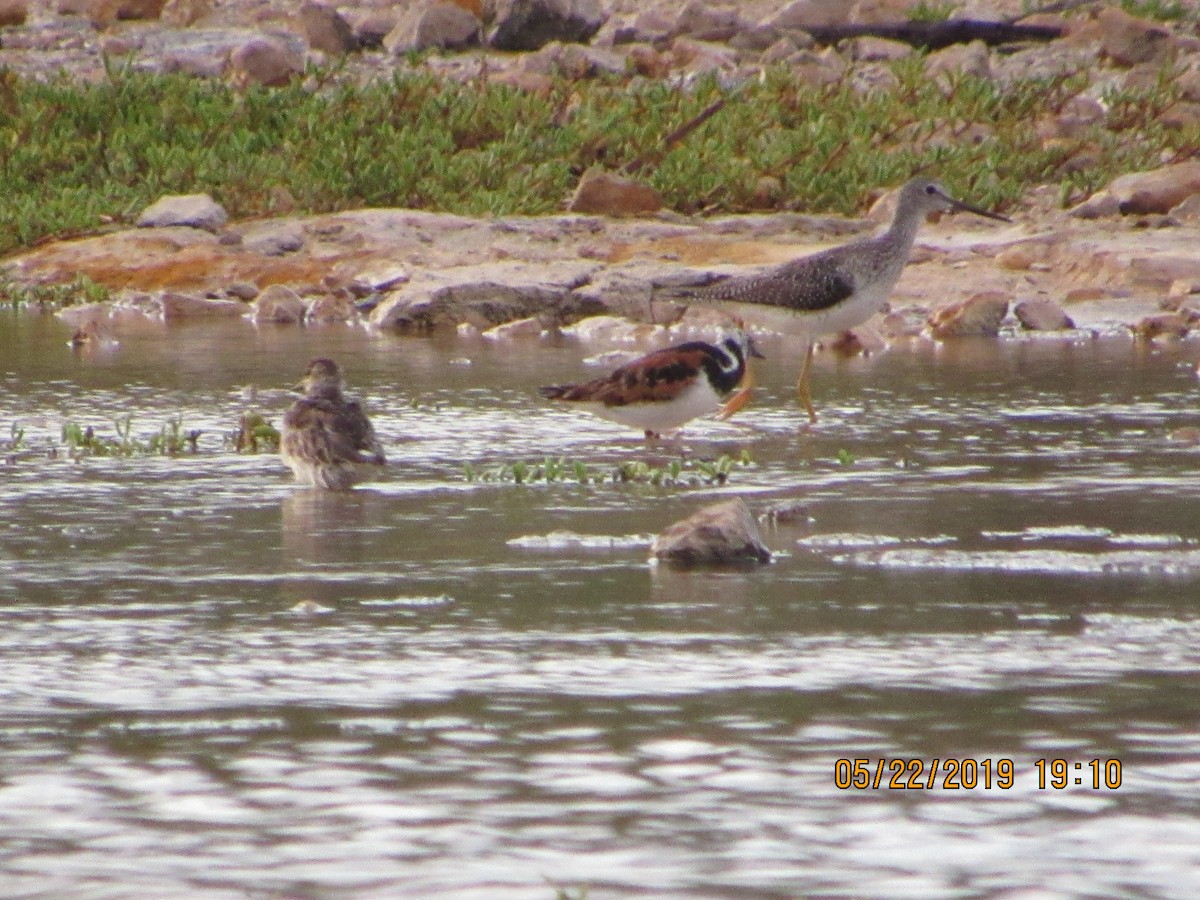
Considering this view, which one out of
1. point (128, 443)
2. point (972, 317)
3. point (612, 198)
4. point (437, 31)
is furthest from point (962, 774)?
point (437, 31)

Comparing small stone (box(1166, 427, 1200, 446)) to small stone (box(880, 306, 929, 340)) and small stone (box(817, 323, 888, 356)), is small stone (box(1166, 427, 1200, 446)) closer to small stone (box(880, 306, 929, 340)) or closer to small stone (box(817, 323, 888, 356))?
small stone (box(817, 323, 888, 356))

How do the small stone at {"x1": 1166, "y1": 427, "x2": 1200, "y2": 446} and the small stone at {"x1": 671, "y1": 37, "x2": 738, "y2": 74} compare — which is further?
the small stone at {"x1": 671, "y1": 37, "x2": 738, "y2": 74}

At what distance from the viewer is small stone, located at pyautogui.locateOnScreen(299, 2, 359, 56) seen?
28625mm

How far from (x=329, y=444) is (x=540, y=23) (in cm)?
2101

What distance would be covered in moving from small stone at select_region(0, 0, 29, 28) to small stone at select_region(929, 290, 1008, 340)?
18.1m

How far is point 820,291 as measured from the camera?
12.9m

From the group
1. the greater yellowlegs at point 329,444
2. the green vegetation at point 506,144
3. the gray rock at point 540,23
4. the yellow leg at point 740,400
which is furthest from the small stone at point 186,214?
the greater yellowlegs at point 329,444

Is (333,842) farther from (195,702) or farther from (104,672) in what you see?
(104,672)

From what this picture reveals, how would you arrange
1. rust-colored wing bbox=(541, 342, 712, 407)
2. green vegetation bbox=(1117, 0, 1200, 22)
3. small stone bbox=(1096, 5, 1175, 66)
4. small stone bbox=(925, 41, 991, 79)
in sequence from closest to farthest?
1. rust-colored wing bbox=(541, 342, 712, 407)
2. small stone bbox=(925, 41, 991, 79)
3. small stone bbox=(1096, 5, 1175, 66)
4. green vegetation bbox=(1117, 0, 1200, 22)

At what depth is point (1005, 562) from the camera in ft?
22.6

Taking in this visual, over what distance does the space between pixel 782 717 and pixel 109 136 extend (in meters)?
18.0

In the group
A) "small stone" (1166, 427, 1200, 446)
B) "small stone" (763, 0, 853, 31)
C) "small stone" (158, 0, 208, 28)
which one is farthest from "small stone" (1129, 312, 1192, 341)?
"small stone" (158, 0, 208, 28)

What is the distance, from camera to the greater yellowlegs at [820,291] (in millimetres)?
12875

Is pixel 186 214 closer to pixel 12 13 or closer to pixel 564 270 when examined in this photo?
pixel 564 270
